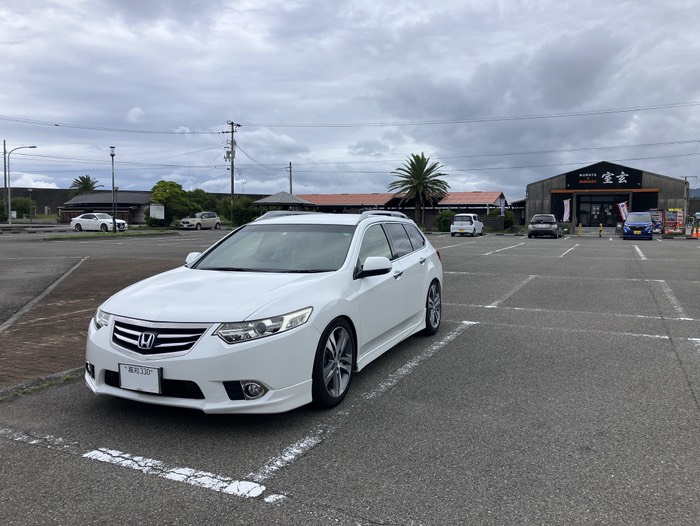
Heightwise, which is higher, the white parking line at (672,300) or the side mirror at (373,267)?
the side mirror at (373,267)

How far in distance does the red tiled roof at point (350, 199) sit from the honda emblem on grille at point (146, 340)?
59.1 metres

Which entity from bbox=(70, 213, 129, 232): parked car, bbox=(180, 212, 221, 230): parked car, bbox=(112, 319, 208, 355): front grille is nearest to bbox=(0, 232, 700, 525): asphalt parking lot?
bbox=(112, 319, 208, 355): front grille

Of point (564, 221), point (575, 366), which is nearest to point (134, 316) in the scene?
point (575, 366)

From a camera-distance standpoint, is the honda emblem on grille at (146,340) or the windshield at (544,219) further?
the windshield at (544,219)

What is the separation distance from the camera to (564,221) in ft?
167

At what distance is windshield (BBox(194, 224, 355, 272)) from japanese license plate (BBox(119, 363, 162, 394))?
1378mm

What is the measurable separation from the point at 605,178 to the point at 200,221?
3685cm

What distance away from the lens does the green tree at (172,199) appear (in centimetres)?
5684

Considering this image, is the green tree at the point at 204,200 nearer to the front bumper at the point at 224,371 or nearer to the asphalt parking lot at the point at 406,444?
the asphalt parking lot at the point at 406,444

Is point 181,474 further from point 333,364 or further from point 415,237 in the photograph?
point 415,237

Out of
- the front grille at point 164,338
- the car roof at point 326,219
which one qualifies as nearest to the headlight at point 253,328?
the front grille at point 164,338

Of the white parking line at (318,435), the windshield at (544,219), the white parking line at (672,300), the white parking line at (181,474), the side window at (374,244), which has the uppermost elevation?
the windshield at (544,219)

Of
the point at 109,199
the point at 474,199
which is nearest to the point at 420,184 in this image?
the point at 474,199

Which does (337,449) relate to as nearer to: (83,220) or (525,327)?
(525,327)
